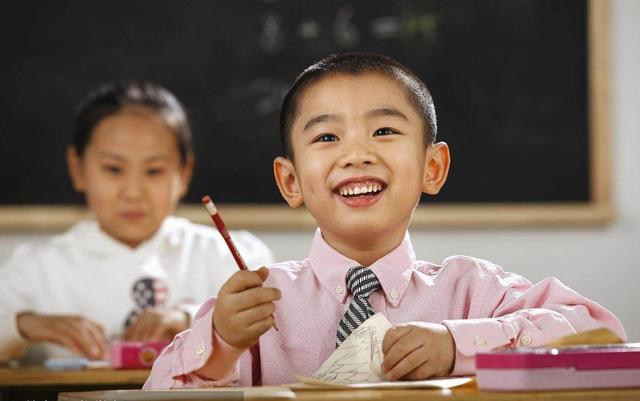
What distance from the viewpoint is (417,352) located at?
3.59 ft

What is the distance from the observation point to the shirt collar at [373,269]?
133 centimetres

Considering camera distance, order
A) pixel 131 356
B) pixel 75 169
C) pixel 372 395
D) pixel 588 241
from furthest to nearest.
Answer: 1. pixel 588 241
2. pixel 75 169
3. pixel 131 356
4. pixel 372 395

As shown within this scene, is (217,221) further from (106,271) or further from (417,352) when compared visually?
(106,271)

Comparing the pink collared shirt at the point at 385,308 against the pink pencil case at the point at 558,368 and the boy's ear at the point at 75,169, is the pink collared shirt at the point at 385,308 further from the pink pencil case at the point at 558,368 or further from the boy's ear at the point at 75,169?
the boy's ear at the point at 75,169

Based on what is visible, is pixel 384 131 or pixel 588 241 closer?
pixel 384 131

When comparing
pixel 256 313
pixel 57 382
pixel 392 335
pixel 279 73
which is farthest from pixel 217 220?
pixel 279 73

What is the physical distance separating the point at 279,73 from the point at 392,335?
2.35 metres

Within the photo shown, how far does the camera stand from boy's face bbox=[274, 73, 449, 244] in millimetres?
1337

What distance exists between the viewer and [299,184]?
1.45m

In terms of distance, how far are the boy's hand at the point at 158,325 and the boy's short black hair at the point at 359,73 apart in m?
1.02

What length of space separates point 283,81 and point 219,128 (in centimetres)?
24

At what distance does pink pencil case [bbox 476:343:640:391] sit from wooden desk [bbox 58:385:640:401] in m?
0.01

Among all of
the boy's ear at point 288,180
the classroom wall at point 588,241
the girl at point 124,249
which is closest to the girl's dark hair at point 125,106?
the girl at point 124,249

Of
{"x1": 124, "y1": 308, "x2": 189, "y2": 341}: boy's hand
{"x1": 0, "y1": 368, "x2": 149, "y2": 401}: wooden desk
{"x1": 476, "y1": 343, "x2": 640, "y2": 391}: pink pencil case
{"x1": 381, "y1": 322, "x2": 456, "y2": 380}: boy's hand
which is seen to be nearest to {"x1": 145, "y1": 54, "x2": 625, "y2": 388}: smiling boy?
{"x1": 381, "y1": 322, "x2": 456, "y2": 380}: boy's hand
